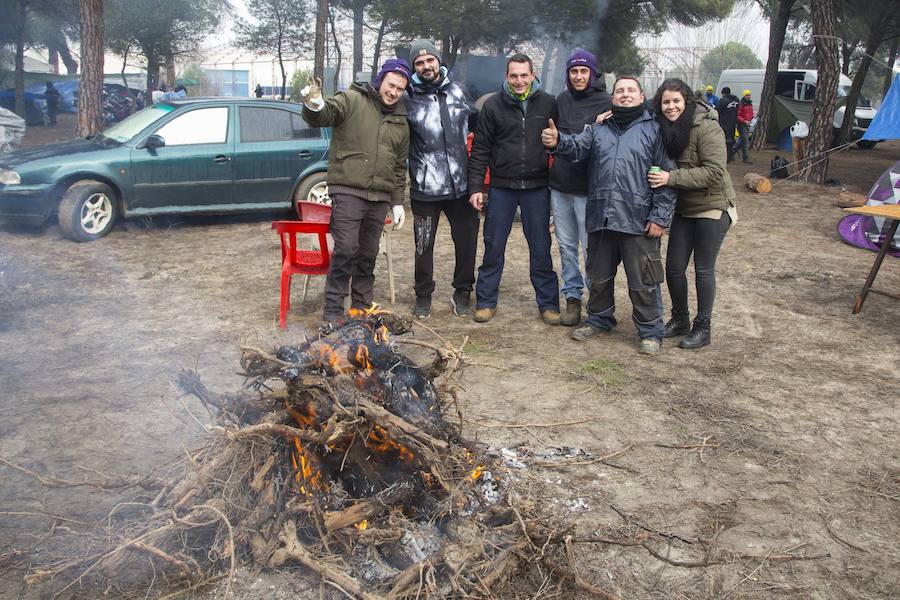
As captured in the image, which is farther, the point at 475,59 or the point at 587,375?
the point at 475,59

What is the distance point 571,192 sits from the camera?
5.50 meters

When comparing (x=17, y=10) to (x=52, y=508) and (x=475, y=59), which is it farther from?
(x=52, y=508)

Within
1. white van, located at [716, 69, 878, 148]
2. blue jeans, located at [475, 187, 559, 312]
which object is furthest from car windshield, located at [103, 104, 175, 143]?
white van, located at [716, 69, 878, 148]

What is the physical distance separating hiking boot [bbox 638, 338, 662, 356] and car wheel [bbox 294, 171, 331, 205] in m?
5.07

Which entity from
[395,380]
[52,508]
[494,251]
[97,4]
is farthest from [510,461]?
[97,4]

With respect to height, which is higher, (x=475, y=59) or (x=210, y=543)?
(x=475, y=59)

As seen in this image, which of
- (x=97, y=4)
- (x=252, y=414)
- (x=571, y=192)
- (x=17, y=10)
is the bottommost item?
(x=252, y=414)

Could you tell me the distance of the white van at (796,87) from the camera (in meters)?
23.5

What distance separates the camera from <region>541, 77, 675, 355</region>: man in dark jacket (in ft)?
16.3

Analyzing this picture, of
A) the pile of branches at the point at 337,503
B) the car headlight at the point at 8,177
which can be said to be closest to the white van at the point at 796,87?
the car headlight at the point at 8,177

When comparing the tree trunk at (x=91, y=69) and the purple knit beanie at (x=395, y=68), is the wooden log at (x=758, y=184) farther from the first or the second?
the tree trunk at (x=91, y=69)

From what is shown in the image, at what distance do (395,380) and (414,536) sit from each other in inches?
25.4

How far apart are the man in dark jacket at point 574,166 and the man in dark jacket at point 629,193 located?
0.72 ft

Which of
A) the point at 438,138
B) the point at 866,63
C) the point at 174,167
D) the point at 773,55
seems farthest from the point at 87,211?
the point at 866,63
